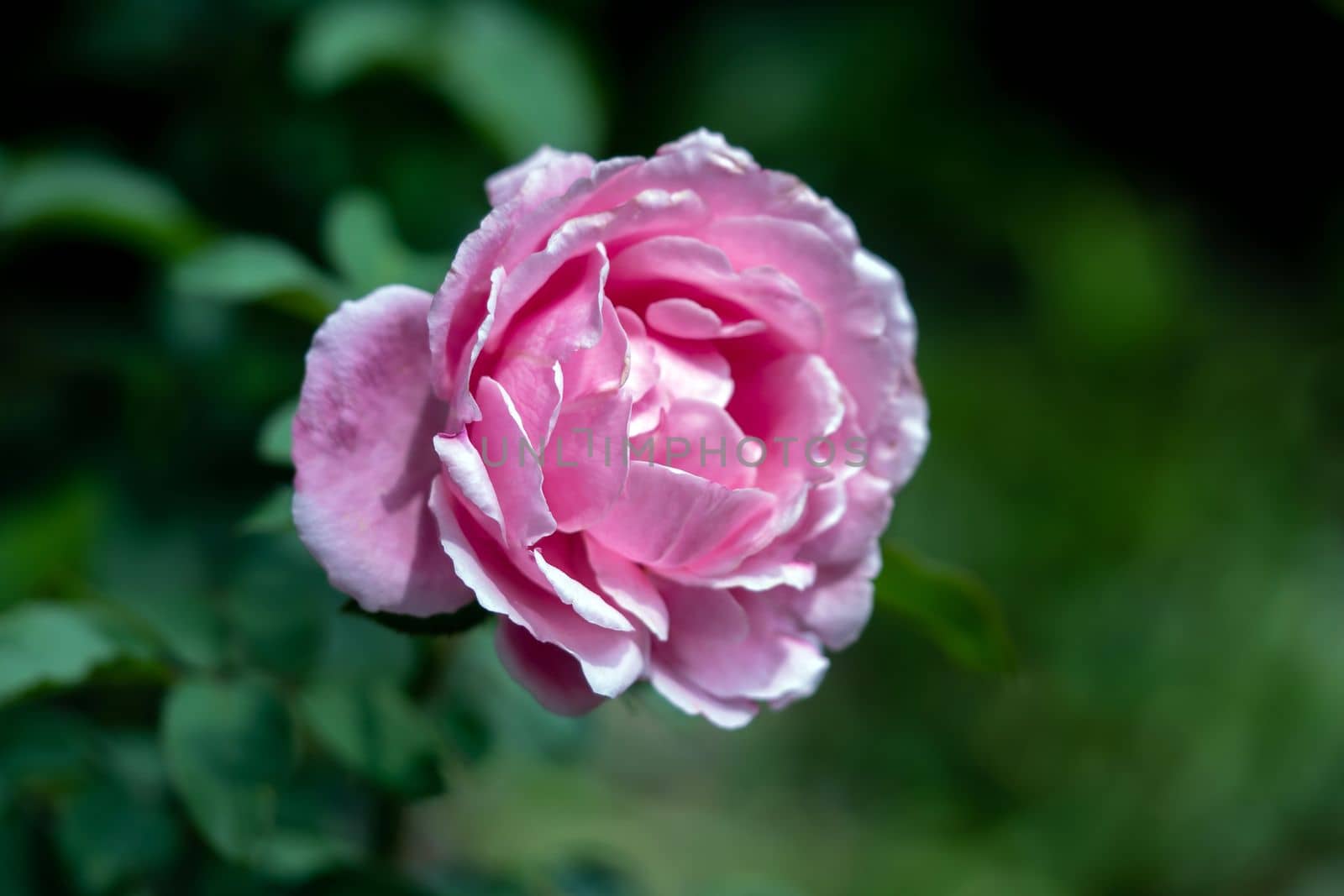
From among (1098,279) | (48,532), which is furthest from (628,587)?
(1098,279)

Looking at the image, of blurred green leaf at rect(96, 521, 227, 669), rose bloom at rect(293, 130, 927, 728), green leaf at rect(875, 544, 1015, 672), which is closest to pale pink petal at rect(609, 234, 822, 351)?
rose bloom at rect(293, 130, 927, 728)

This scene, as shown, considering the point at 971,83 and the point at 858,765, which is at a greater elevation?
the point at 971,83

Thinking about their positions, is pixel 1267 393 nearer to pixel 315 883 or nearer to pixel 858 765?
pixel 858 765

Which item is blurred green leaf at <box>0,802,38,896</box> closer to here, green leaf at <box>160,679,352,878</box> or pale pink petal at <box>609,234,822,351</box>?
green leaf at <box>160,679,352,878</box>

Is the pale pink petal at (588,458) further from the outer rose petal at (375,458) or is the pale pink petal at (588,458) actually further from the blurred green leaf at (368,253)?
the blurred green leaf at (368,253)

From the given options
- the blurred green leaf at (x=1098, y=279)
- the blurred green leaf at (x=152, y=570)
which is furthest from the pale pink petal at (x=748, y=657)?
the blurred green leaf at (x=1098, y=279)

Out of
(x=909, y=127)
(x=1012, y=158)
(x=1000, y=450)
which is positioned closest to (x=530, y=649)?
(x=1000, y=450)

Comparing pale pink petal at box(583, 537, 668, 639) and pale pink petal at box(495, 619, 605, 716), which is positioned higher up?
pale pink petal at box(583, 537, 668, 639)
